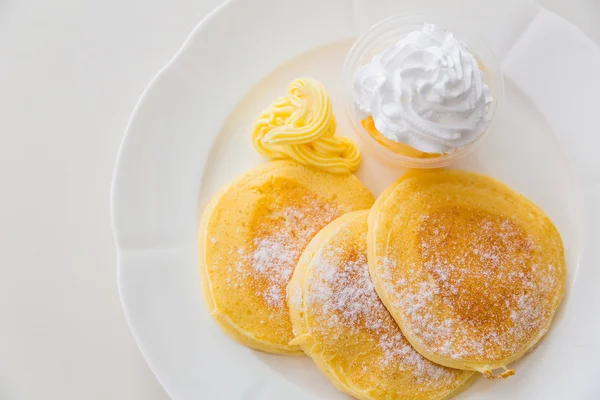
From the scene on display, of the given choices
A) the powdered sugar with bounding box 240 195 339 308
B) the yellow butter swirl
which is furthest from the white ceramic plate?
the powdered sugar with bounding box 240 195 339 308

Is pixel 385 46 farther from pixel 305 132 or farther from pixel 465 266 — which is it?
pixel 465 266

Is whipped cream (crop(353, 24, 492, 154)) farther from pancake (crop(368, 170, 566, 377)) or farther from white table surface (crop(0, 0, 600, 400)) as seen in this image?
white table surface (crop(0, 0, 600, 400))

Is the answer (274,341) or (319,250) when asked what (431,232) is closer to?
(319,250)

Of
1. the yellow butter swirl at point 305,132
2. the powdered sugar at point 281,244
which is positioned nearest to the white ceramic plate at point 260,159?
the yellow butter swirl at point 305,132

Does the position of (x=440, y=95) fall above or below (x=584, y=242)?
above

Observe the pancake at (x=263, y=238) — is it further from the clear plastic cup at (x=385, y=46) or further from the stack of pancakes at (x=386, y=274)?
the clear plastic cup at (x=385, y=46)

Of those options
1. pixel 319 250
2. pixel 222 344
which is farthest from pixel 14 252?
pixel 319 250
